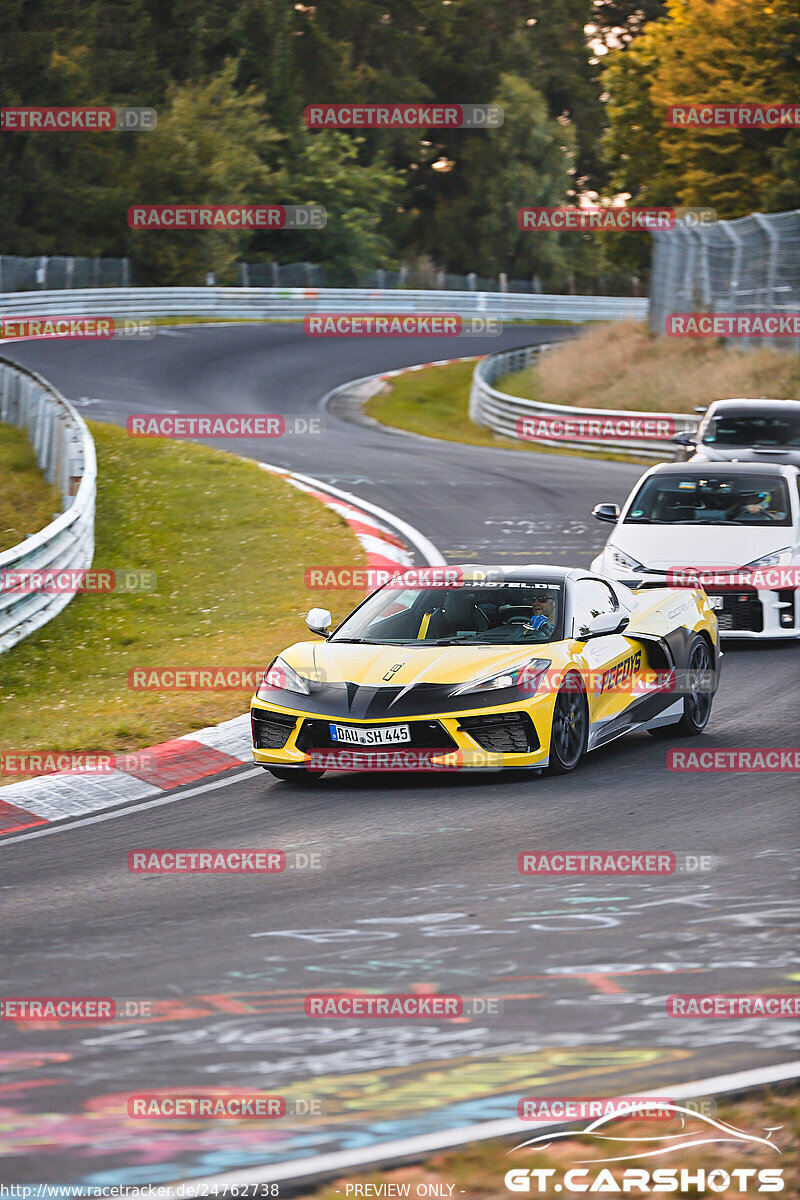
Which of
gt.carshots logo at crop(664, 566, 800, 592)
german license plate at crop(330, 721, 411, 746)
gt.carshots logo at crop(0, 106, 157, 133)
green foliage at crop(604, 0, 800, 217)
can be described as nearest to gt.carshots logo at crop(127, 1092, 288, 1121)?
german license plate at crop(330, 721, 411, 746)

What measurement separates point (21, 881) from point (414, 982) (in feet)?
8.27

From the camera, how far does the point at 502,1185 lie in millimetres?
4484

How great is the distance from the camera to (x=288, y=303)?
54719 millimetres

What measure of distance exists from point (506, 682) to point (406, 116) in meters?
67.0

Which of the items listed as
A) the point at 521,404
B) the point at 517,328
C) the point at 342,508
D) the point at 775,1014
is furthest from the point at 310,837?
the point at 517,328

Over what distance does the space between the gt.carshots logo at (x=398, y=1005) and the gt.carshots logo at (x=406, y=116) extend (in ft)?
220

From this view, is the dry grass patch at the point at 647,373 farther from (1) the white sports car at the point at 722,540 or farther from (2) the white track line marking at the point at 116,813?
(2) the white track line marking at the point at 116,813

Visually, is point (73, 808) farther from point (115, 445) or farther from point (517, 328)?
point (517, 328)

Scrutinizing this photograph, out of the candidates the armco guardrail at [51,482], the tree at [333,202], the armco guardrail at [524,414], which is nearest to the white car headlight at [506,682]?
the armco guardrail at [51,482]

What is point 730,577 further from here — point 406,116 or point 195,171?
point 406,116

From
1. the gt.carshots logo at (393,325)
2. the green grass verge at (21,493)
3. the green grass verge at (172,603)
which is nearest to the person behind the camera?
the green grass verge at (172,603)

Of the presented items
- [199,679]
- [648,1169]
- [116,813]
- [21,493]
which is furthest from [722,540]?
[648,1169]

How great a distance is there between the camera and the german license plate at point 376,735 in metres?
9.71

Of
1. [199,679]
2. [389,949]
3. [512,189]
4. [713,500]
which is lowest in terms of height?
[199,679]
